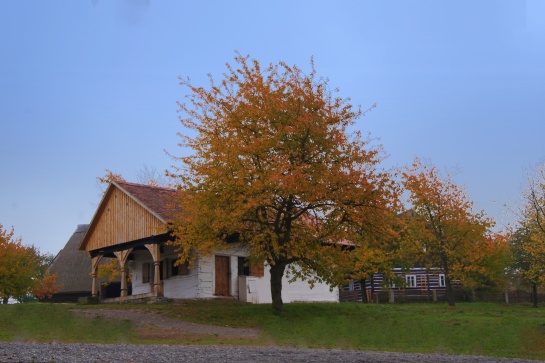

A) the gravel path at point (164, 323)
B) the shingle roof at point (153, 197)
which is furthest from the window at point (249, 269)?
the gravel path at point (164, 323)

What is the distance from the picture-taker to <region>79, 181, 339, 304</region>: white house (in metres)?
33.7

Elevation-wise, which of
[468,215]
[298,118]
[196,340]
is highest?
[298,118]

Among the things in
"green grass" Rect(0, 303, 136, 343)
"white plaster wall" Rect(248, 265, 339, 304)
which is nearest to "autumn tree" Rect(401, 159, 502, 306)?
"white plaster wall" Rect(248, 265, 339, 304)

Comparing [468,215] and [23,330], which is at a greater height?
[468,215]

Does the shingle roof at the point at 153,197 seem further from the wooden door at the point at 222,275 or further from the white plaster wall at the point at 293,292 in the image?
the white plaster wall at the point at 293,292

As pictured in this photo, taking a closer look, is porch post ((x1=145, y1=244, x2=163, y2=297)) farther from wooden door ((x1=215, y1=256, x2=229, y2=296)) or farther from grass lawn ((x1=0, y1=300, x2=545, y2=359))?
wooden door ((x1=215, y1=256, x2=229, y2=296))

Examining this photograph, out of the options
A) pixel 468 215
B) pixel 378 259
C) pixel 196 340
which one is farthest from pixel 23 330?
pixel 468 215

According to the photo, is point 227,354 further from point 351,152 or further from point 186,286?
point 186,286

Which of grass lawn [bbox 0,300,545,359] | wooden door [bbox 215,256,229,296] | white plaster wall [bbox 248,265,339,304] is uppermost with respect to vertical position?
wooden door [bbox 215,256,229,296]

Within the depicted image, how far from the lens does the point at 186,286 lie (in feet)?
113

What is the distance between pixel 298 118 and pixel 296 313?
929 centimetres

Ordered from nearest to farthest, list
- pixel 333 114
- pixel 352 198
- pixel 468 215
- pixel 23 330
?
pixel 23 330 < pixel 352 198 < pixel 333 114 < pixel 468 215

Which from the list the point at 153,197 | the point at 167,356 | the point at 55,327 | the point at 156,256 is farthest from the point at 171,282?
the point at 167,356

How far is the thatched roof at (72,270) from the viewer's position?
183ft
